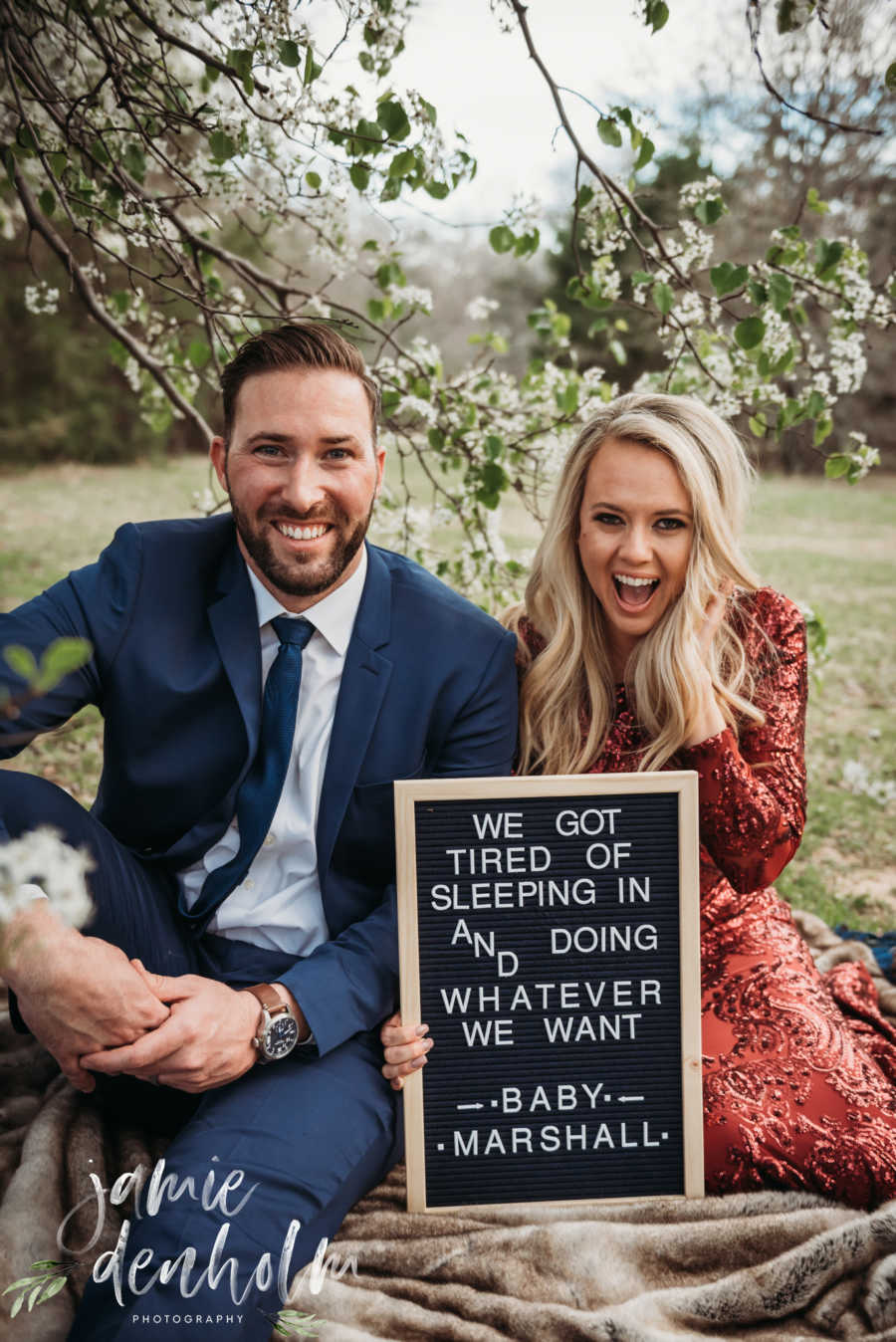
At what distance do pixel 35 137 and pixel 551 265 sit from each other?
48.5ft

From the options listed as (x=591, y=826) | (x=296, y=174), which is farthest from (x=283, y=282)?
(x=591, y=826)

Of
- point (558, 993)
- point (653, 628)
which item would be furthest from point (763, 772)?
point (558, 993)

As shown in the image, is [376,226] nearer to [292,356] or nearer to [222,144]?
[222,144]

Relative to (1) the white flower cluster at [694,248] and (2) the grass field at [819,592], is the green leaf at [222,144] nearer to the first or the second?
(1) the white flower cluster at [694,248]

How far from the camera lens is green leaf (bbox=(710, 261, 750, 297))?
2686mm

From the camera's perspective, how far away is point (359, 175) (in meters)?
2.75

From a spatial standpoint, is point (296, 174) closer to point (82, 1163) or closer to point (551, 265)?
point (82, 1163)

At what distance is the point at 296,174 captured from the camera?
10.00ft

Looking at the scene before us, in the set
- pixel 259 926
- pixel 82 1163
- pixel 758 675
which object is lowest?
pixel 82 1163

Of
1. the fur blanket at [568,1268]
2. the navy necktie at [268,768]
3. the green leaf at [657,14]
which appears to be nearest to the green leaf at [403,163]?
the green leaf at [657,14]

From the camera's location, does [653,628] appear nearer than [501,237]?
Yes

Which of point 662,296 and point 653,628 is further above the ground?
point 662,296

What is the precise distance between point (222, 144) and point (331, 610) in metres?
1.24

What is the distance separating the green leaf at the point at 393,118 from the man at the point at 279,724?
0.53 m
